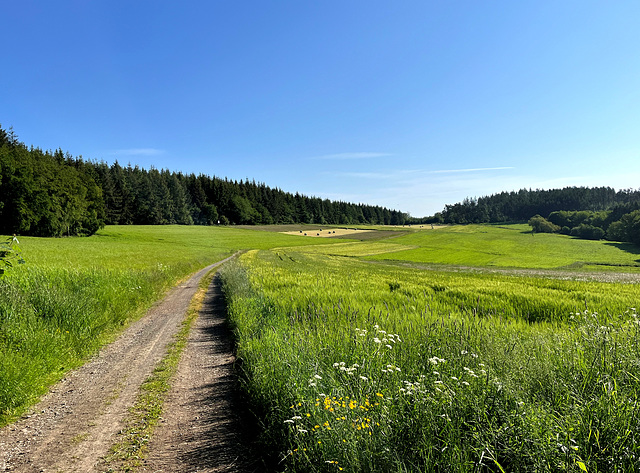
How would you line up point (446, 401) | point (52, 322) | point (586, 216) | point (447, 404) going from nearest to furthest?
point (446, 401) < point (447, 404) < point (52, 322) < point (586, 216)

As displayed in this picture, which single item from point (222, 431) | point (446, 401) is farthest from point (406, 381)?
point (222, 431)

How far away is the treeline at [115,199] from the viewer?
62812mm

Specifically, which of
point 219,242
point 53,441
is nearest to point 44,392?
point 53,441

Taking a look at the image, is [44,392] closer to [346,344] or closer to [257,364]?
[257,364]

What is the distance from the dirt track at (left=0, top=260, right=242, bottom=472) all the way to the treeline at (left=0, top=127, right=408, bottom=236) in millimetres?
75103

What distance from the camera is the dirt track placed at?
171 inches

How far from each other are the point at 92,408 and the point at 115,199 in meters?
124

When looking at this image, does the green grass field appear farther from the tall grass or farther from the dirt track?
the dirt track

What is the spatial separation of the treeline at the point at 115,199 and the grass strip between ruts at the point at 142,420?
76.8m

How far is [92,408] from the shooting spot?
225 inches

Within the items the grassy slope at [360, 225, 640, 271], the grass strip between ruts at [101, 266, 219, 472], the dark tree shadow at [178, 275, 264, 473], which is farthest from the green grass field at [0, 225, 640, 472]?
the grassy slope at [360, 225, 640, 271]

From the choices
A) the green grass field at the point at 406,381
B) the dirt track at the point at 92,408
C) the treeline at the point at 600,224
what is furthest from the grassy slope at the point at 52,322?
the treeline at the point at 600,224

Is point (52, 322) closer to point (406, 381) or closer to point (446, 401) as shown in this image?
point (406, 381)

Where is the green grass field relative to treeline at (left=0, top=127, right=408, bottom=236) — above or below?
below
